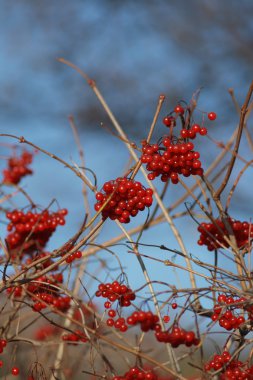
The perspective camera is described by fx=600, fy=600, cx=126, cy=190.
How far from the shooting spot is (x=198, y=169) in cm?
146

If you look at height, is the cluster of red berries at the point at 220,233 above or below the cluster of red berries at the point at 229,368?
above

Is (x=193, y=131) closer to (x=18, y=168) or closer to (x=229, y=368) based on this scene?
(x=229, y=368)

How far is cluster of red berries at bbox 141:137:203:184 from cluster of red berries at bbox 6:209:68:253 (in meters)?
0.79

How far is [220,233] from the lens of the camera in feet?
5.83

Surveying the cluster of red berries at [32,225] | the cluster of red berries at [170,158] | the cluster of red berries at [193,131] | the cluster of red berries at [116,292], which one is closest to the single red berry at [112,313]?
the cluster of red berries at [116,292]

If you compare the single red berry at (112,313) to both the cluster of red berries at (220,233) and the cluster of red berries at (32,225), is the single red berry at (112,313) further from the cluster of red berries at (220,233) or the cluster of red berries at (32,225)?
the cluster of red berries at (32,225)

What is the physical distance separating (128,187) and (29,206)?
942mm

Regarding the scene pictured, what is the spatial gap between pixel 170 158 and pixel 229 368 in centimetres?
53

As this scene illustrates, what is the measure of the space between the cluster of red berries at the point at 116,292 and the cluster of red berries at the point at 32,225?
2.25ft

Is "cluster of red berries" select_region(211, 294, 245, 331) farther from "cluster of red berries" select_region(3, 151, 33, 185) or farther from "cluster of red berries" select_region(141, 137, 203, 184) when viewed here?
"cluster of red berries" select_region(3, 151, 33, 185)

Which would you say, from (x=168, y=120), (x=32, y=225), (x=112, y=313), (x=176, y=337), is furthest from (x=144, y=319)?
(x=32, y=225)

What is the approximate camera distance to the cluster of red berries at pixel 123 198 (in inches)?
54.9

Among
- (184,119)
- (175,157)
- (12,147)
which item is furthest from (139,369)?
(12,147)

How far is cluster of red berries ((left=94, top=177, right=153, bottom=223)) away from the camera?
1394 mm
